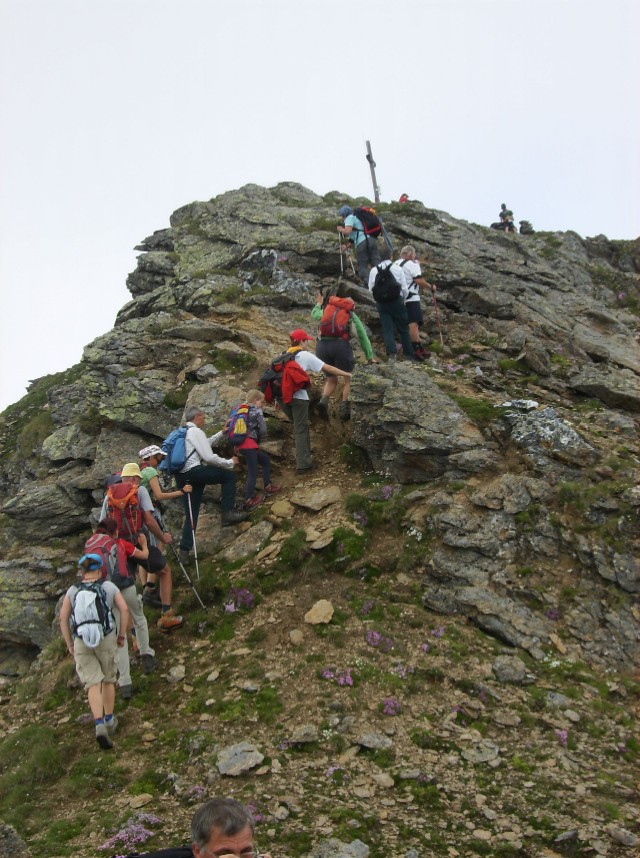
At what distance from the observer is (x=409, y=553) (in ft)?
36.7

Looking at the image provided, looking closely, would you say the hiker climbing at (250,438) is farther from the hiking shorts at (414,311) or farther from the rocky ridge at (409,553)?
the hiking shorts at (414,311)

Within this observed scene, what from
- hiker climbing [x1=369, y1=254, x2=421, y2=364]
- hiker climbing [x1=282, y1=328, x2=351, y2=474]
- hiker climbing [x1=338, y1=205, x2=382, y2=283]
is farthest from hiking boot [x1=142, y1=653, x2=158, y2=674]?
hiker climbing [x1=338, y1=205, x2=382, y2=283]

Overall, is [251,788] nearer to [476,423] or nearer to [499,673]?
[499,673]

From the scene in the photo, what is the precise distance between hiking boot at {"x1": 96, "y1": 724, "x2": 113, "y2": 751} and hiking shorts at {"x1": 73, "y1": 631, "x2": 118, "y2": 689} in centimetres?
57

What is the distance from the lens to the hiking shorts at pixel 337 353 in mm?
13914

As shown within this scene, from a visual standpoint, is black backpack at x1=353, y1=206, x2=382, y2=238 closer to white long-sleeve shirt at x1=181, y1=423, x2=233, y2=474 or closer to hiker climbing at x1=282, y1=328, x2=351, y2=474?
hiker climbing at x1=282, y1=328, x2=351, y2=474

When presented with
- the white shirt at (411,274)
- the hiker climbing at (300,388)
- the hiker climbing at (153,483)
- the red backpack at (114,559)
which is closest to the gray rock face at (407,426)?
the hiker climbing at (300,388)

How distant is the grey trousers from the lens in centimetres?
1360

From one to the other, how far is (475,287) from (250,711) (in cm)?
1690

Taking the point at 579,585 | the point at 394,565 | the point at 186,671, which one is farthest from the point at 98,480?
the point at 579,585

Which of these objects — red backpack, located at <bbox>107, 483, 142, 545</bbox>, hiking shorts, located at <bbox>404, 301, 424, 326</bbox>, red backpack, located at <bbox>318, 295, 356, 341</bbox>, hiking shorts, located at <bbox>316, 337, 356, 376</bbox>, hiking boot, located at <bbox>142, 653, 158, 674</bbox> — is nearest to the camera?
hiking boot, located at <bbox>142, 653, 158, 674</bbox>

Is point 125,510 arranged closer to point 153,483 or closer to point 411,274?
point 153,483

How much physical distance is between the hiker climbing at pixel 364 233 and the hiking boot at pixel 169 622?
537 inches

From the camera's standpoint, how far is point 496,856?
633cm
